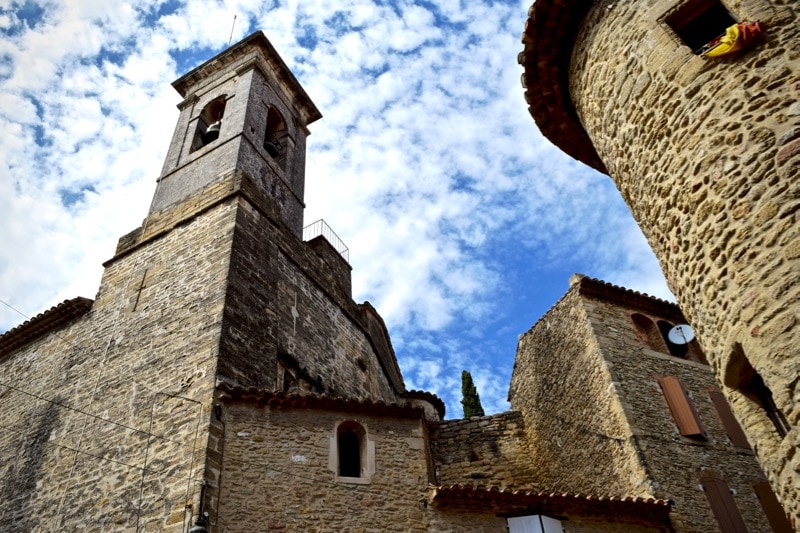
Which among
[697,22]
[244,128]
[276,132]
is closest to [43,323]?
[244,128]

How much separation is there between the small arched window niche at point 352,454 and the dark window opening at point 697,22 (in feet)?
21.1

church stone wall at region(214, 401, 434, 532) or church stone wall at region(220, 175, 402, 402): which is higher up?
church stone wall at region(220, 175, 402, 402)

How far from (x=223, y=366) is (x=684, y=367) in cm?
863

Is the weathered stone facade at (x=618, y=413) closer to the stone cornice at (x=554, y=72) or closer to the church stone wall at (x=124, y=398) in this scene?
the stone cornice at (x=554, y=72)

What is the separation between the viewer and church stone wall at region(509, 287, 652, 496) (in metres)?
10.4

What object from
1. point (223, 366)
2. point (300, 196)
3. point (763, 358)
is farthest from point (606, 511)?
point (300, 196)

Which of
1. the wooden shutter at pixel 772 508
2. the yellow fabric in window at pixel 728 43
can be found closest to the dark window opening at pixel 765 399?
the yellow fabric in window at pixel 728 43

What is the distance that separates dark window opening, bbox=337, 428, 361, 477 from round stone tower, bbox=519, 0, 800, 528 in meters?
5.14

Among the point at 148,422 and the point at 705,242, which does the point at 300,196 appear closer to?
the point at 148,422

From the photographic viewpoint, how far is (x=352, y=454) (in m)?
8.91

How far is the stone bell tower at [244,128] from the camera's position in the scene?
50.1 ft

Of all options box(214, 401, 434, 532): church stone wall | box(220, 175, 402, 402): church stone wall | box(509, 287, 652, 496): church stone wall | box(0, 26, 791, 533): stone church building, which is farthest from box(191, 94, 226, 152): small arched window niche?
box(214, 401, 434, 532): church stone wall

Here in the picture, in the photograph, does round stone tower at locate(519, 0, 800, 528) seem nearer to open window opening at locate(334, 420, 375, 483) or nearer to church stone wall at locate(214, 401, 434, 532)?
church stone wall at locate(214, 401, 434, 532)

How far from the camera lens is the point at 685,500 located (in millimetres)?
9570
